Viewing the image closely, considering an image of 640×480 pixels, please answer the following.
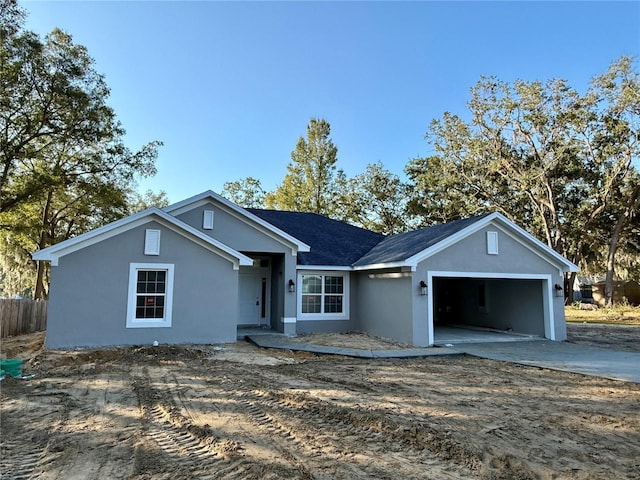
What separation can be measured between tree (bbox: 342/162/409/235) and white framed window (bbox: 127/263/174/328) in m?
23.3

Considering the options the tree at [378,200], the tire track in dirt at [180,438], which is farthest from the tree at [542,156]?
the tire track in dirt at [180,438]

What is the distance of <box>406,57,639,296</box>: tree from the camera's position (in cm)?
2458

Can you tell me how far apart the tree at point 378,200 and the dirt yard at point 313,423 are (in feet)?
82.6

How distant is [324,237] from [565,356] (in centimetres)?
906

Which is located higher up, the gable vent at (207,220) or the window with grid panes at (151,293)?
the gable vent at (207,220)

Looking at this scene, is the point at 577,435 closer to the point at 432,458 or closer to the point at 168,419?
the point at 432,458

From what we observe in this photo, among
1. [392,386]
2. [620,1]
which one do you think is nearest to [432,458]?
[392,386]

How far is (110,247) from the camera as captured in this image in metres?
10.1

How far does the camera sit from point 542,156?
1049 inches

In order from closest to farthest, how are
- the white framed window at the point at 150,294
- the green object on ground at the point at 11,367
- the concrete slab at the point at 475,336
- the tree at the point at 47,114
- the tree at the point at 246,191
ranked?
the green object on ground at the point at 11,367 < the white framed window at the point at 150,294 < the concrete slab at the point at 475,336 < the tree at the point at 47,114 < the tree at the point at 246,191

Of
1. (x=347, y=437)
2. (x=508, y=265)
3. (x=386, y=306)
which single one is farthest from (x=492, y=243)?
(x=347, y=437)

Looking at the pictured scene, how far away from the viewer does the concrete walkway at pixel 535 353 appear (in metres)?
8.00

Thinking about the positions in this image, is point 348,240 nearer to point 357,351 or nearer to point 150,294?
point 357,351

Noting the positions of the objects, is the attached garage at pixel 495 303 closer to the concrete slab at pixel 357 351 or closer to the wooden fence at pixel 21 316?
the concrete slab at pixel 357 351
